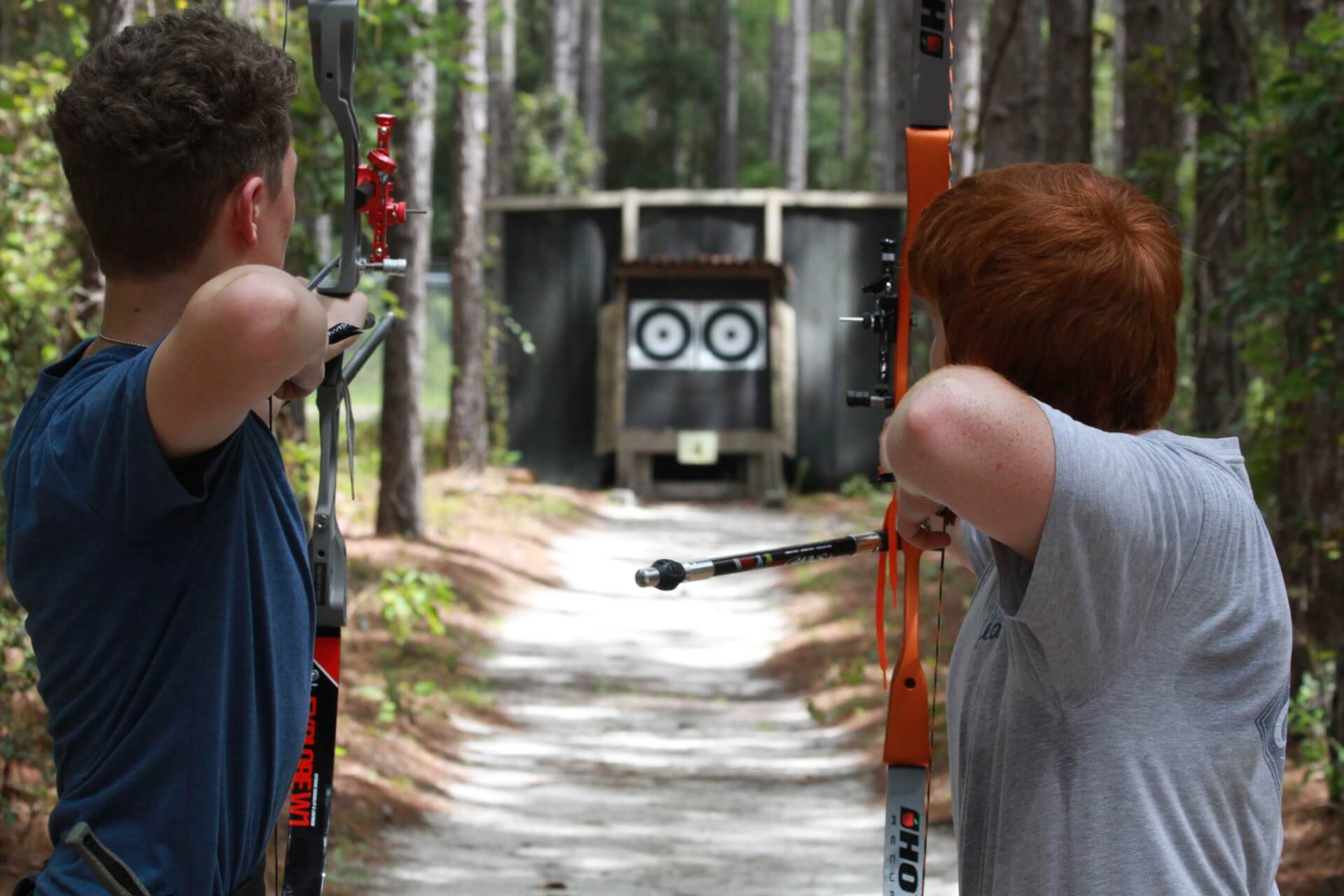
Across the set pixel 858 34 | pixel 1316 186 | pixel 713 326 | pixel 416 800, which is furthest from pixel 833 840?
pixel 858 34

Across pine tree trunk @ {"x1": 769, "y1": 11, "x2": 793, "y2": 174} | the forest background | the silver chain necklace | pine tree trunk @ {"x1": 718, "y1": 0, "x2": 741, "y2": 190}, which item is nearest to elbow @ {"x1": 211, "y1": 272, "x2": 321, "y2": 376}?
the silver chain necklace

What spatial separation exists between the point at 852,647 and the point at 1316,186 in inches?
183

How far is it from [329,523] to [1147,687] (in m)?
1.39

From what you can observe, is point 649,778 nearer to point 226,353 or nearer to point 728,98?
point 226,353

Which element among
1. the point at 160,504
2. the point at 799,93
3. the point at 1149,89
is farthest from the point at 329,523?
the point at 799,93

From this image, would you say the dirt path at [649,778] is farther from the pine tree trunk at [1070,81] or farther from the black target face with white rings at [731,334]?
the black target face with white rings at [731,334]

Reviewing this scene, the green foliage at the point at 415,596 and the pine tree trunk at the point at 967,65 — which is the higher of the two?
the pine tree trunk at the point at 967,65

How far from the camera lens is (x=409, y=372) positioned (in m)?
12.5

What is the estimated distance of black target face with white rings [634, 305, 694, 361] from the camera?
65.3ft

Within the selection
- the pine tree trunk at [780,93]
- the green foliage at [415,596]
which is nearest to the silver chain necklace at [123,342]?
the green foliage at [415,596]

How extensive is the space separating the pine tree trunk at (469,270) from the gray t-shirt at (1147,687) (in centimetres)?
1296

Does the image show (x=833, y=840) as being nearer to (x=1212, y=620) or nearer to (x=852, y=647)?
(x=852, y=647)

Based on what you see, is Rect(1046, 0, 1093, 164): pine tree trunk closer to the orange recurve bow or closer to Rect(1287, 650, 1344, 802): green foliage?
Rect(1287, 650, 1344, 802): green foliage

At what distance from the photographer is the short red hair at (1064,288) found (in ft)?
5.94
